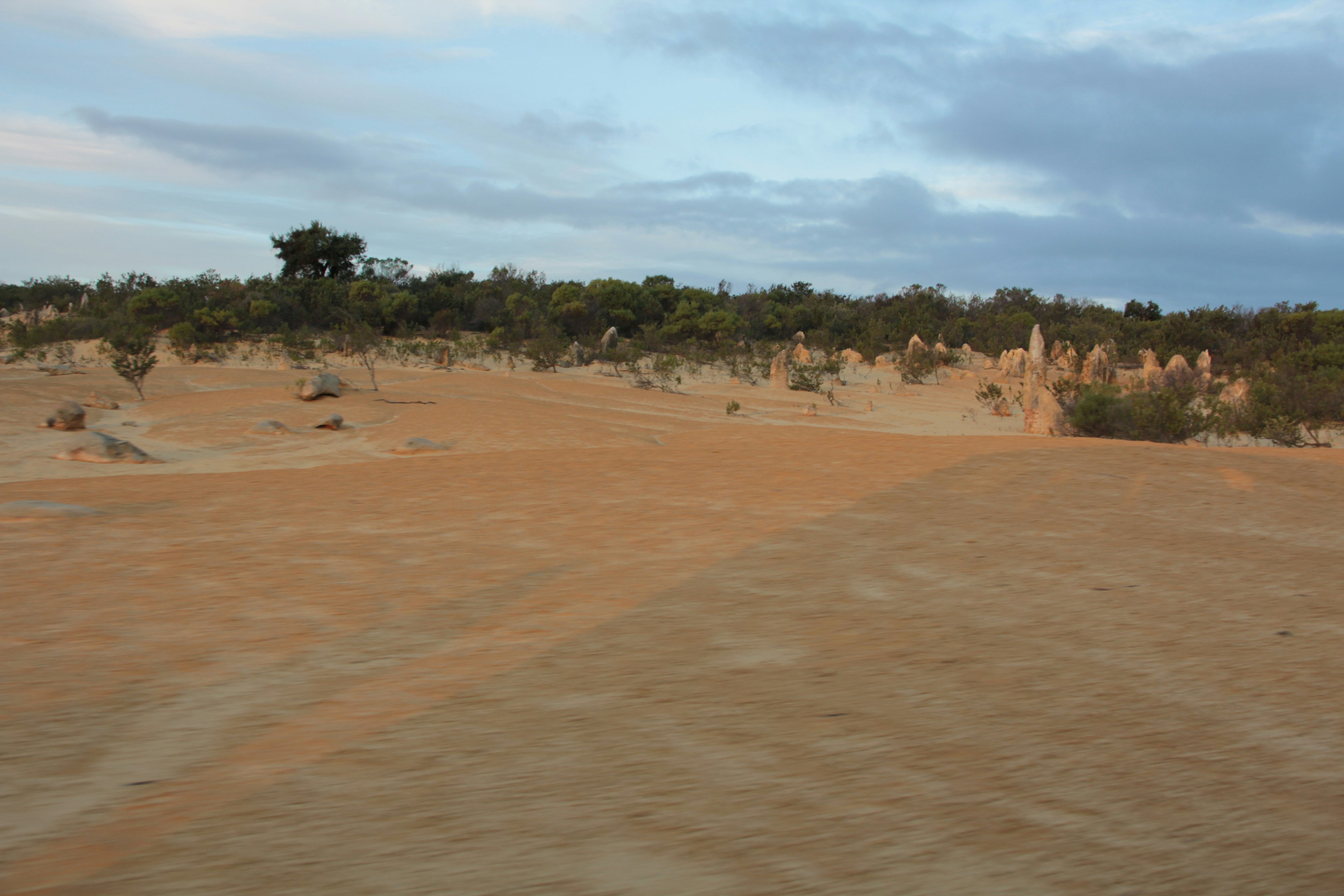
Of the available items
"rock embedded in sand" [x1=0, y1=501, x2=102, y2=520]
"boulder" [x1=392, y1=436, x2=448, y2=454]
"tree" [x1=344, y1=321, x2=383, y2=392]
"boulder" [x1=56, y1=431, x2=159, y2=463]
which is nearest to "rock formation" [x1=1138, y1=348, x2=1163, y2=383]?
"boulder" [x1=392, y1=436, x2=448, y2=454]

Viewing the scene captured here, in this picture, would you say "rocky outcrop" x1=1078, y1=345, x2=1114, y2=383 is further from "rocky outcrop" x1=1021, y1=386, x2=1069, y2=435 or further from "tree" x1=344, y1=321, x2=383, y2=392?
"tree" x1=344, y1=321, x2=383, y2=392

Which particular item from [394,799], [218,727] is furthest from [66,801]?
[394,799]

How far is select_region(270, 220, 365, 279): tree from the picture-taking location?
4459 centimetres

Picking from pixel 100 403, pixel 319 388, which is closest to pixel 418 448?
pixel 319 388

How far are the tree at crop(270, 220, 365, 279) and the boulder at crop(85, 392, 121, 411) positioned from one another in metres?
28.0

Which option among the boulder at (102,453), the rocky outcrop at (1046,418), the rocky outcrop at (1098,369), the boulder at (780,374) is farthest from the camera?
the rocky outcrop at (1098,369)

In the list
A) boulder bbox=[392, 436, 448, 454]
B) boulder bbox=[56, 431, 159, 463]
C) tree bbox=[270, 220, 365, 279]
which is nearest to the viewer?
boulder bbox=[56, 431, 159, 463]

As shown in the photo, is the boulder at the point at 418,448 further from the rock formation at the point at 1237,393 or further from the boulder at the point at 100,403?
the rock formation at the point at 1237,393

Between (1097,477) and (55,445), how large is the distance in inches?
568

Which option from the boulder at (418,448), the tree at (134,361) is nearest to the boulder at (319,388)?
the tree at (134,361)

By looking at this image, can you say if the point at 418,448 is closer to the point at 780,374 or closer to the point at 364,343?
the point at 780,374

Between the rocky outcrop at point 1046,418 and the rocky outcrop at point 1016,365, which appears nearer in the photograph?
the rocky outcrop at point 1046,418

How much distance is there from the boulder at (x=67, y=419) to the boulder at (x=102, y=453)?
9.80ft

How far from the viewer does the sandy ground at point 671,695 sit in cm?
194
